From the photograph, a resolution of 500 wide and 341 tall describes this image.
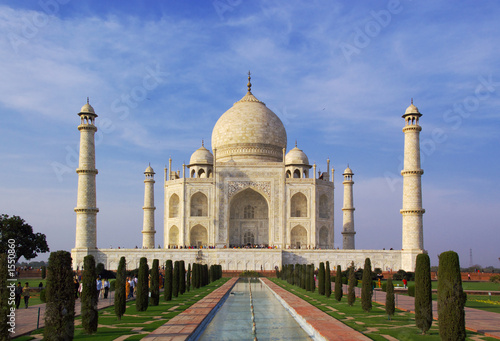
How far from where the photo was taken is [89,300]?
32.0ft

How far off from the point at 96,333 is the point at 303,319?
4.06m

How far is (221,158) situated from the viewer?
37812 mm

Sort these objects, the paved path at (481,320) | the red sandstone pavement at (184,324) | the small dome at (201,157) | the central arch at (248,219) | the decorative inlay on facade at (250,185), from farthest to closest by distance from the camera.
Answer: the small dome at (201,157), the central arch at (248,219), the decorative inlay on facade at (250,185), the paved path at (481,320), the red sandstone pavement at (184,324)

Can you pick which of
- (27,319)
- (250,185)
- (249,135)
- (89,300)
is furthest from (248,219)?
(89,300)

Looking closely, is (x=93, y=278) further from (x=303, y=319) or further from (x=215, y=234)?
(x=215, y=234)

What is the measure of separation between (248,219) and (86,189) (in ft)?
35.1

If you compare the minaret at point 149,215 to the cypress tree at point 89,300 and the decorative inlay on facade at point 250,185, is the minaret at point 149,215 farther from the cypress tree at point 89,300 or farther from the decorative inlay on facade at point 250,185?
the cypress tree at point 89,300

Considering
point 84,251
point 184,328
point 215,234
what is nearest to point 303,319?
point 184,328

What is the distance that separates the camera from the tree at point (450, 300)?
8.08m

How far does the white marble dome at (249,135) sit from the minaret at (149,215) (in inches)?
194

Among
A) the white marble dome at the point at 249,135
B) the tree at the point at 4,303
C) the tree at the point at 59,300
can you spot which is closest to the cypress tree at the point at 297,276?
the tree at the point at 59,300

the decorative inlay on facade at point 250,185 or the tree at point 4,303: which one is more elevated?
the decorative inlay on facade at point 250,185

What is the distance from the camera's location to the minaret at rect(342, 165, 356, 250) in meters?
35.9

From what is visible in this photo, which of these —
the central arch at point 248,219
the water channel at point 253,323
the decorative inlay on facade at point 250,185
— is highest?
the decorative inlay on facade at point 250,185
